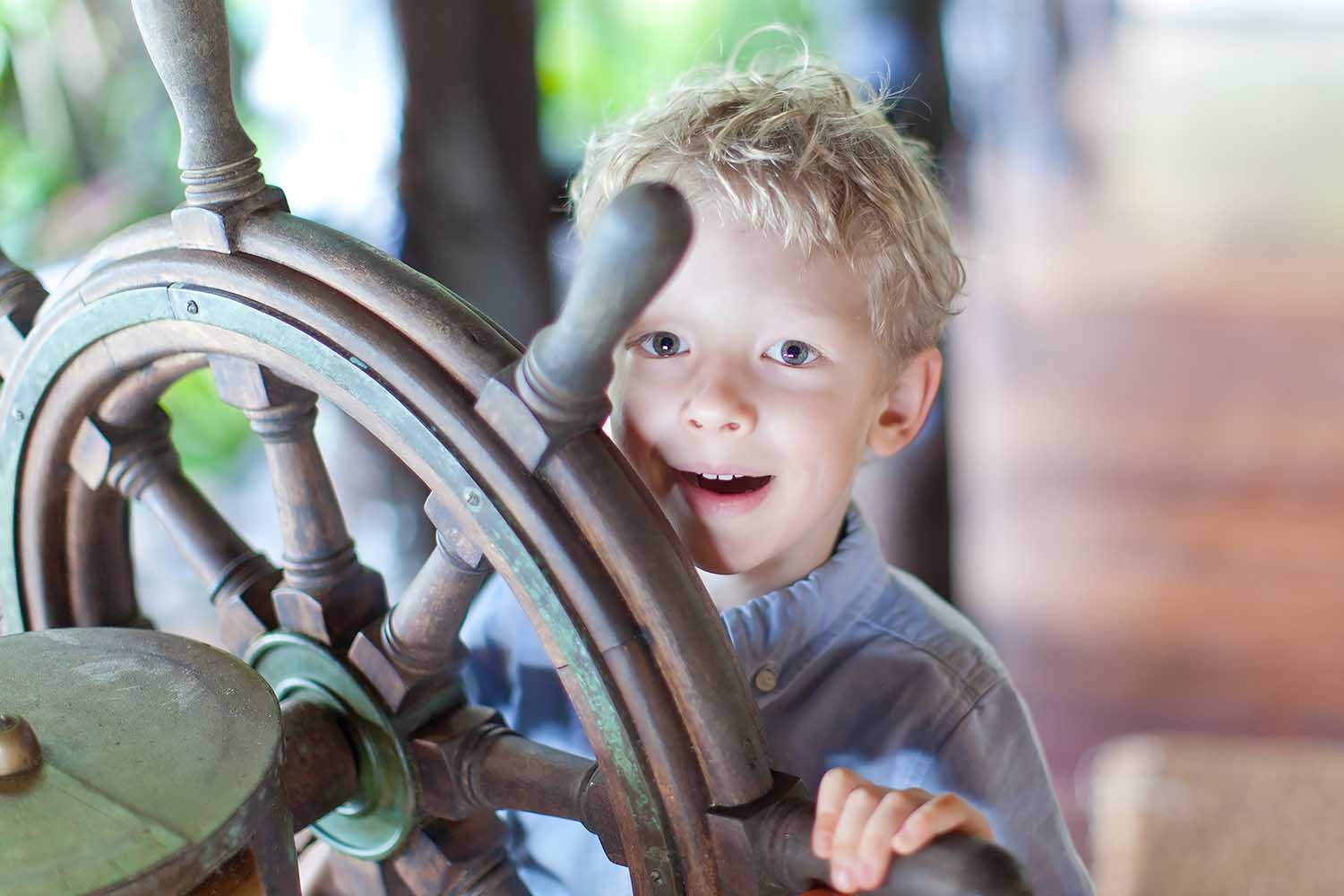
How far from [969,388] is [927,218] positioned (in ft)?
12.8

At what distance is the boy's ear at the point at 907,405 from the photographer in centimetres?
108

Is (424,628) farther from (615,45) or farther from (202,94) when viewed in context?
(615,45)

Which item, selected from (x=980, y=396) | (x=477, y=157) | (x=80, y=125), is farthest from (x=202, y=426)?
(x=980, y=396)

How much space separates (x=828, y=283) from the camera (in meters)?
0.93

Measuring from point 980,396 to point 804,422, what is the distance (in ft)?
13.1

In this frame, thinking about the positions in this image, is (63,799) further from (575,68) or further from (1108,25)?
(1108,25)

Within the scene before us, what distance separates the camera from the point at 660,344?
0.94m

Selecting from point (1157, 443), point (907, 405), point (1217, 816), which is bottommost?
point (1217, 816)

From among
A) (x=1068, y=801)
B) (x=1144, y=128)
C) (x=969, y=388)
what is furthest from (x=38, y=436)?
(x=1144, y=128)

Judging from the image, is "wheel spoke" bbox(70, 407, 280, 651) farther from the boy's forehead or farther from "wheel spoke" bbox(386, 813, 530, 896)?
the boy's forehead

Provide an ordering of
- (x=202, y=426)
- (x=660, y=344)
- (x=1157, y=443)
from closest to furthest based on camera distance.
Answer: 1. (x=660, y=344)
2. (x=202, y=426)
3. (x=1157, y=443)

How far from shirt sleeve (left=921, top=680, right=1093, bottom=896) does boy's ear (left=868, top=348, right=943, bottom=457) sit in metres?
0.22

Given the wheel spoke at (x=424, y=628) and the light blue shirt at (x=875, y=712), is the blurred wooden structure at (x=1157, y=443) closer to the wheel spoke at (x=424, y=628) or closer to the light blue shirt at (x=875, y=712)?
the light blue shirt at (x=875, y=712)

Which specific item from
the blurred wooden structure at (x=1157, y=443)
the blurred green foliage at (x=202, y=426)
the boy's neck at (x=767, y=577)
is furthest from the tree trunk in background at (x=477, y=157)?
the boy's neck at (x=767, y=577)
